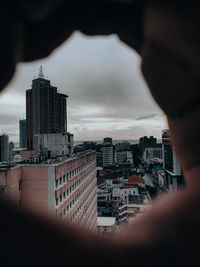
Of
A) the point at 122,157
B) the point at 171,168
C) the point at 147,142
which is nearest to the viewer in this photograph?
the point at 171,168

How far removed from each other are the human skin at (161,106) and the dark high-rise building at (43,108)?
48628mm

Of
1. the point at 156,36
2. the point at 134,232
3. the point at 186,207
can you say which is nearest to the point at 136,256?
the point at 134,232

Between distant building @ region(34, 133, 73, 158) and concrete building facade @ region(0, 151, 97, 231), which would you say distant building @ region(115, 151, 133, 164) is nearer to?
distant building @ region(34, 133, 73, 158)

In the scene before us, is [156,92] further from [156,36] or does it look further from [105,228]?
[105,228]

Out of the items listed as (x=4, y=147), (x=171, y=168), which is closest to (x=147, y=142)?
(x=4, y=147)

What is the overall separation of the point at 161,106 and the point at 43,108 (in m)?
49.2

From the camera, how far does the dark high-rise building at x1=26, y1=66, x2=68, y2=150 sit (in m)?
48.2

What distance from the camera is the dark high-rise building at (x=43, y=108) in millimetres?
48219

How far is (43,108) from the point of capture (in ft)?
158

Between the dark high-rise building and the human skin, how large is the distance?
160ft

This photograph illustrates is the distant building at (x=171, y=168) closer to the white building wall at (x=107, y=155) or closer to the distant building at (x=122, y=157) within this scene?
the white building wall at (x=107, y=155)

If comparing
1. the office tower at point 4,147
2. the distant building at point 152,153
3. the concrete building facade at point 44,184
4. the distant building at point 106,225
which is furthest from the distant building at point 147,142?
the concrete building facade at point 44,184

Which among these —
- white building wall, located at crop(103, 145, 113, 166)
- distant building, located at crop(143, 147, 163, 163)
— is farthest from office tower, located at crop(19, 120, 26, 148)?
distant building, located at crop(143, 147, 163, 163)

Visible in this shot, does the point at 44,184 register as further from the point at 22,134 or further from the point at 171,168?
the point at 22,134
